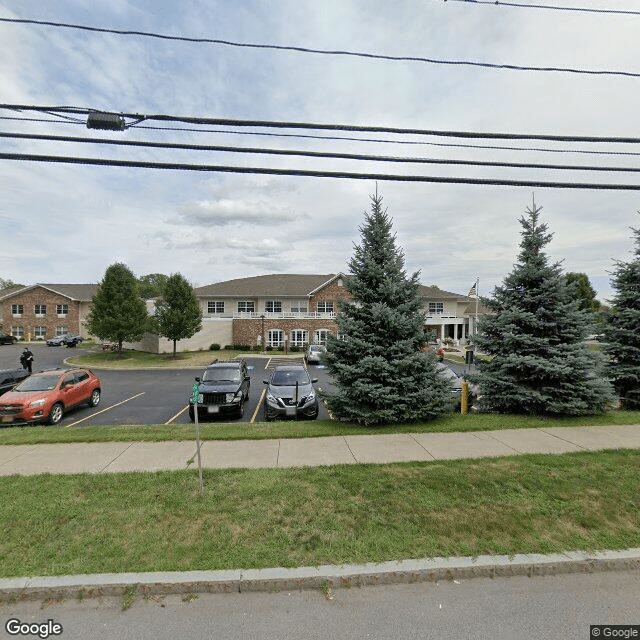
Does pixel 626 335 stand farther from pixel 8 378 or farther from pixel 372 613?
pixel 8 378

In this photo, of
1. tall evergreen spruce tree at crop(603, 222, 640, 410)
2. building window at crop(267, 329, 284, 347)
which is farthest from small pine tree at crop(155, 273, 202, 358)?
tall evergreen spruce tree at crop(603, 222, 640, 410)

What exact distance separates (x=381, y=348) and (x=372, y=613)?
561cm

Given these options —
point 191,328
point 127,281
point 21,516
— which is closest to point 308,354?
point 191,328

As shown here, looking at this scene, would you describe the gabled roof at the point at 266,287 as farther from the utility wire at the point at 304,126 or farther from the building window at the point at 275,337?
the utility wire at the point at 304,126

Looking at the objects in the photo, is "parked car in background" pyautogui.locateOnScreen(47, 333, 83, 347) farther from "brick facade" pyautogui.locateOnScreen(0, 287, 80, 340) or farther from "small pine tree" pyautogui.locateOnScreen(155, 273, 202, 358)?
"small pine tree" pyautogui.locateOnScreen(155, 273, 202, 358)

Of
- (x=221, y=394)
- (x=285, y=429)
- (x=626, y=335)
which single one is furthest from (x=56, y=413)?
(x=626, y=335)

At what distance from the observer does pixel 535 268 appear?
9.28m

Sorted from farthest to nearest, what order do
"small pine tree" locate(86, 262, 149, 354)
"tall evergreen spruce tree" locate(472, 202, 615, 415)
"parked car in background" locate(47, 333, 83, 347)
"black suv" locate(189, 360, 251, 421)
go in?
1. "parked car in background" locate(47, 333, 83, 347)
2. "small pine tree" locate(86, 262, 149, 354)
3. "black suv" locate(189, 360, 251, 421)
4. "tall evergreen spruce tree" locate(472, 202, 615, 415)

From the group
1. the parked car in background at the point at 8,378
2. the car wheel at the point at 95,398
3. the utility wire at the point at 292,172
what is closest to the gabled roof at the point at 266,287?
the parked car in background at the point at 8,378

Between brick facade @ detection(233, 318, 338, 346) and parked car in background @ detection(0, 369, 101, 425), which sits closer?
parked car in background @ detection(0, 369, 101, 425)

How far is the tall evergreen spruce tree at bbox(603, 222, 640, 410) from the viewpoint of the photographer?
33.2 feet

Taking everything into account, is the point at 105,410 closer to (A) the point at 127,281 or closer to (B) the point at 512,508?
(B) the point at 512,508

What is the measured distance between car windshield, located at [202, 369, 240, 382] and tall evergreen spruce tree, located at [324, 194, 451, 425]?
13.8 feet

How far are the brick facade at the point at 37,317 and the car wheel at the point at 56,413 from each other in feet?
141
